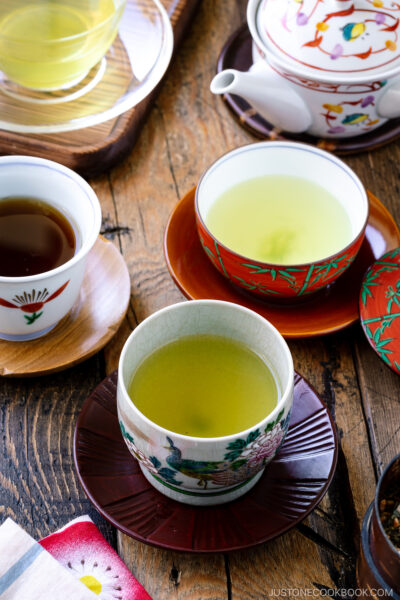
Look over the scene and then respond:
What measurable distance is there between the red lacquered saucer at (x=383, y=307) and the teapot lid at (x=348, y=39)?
0.27 meters

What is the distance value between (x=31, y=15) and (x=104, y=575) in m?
0.87

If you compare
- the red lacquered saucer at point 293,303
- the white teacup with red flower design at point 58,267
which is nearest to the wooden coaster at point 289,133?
the red lacquered saucer at point 293,303

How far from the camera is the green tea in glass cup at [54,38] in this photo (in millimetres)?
1176

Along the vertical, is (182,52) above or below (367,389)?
above

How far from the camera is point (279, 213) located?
1.09 metres

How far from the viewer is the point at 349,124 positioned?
3.92 ft

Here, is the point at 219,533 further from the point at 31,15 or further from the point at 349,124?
the point at 31,15

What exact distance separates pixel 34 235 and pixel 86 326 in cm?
13

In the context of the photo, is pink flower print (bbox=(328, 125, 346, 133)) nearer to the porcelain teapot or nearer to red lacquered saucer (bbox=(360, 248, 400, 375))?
the porcelain teapot

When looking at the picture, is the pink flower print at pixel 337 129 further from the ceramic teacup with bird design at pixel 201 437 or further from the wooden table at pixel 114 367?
the ceramic teacup with bird design at pixel 201 437


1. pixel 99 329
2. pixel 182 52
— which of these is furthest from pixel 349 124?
pixel 99 329

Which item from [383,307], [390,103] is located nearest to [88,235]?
[383,307]

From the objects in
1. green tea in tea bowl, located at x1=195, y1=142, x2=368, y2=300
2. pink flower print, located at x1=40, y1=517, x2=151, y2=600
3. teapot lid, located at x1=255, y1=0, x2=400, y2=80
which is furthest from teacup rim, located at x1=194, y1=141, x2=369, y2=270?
pink flower print, located at x1=40, y1=517, x2=151, y2=600

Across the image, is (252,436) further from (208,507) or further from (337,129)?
(337,129)
